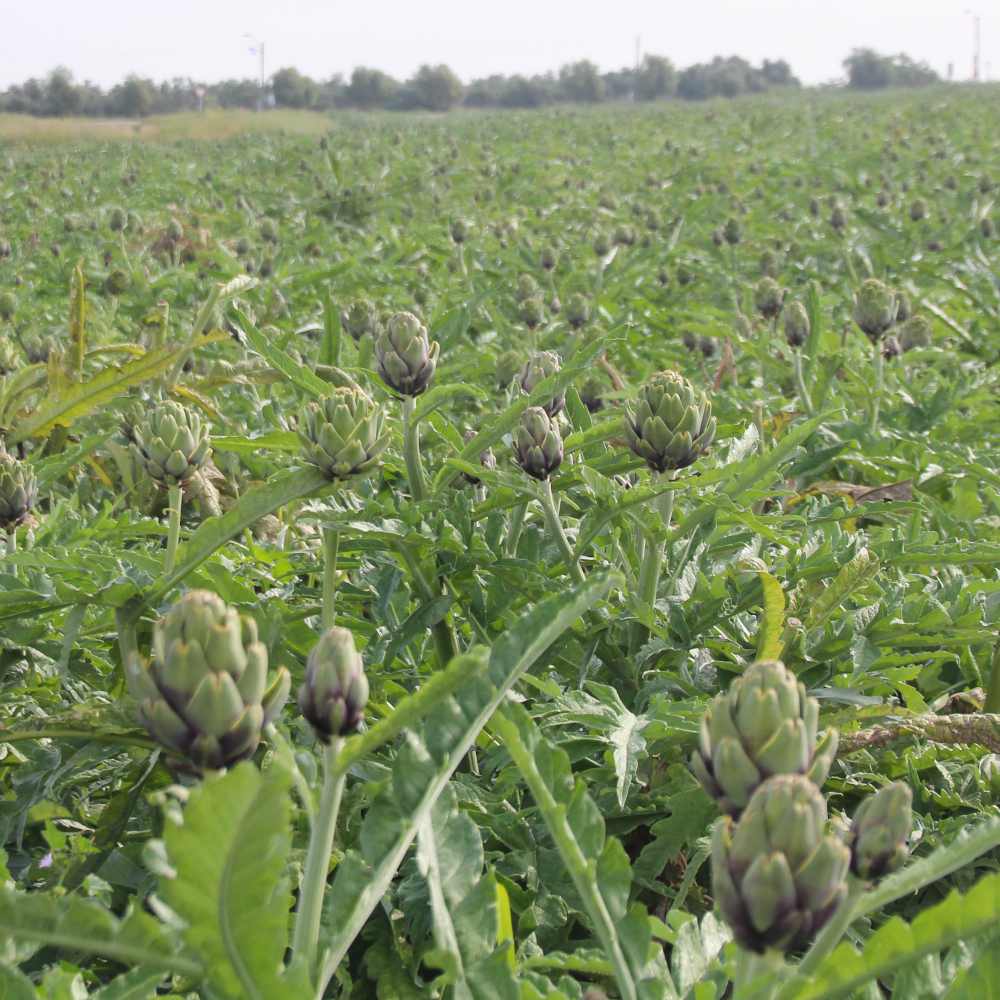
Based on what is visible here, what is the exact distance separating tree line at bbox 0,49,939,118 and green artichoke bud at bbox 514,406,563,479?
50657 millimetres

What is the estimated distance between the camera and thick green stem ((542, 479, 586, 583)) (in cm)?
132

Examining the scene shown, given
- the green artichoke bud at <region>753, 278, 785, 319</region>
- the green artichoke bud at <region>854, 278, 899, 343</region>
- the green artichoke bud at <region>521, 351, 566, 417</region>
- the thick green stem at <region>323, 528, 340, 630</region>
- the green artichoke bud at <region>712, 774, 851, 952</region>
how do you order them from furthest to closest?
1. the green artichoke bud at <region>753, 278, 785, 319</region>
2. the green artichoke bud at <region>854, 278, 899, 343</region>
3. the green artichoke bud at <region>521, 351, 566, 417</region>
4. the thick green stem at <region>323, 528, 340, 630</region>
5. the green artichoke bud at <region>712, 774, 851, 952</region>

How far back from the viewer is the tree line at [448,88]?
160ft

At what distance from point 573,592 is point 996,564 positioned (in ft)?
3.78

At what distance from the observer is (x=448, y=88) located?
2163 inches

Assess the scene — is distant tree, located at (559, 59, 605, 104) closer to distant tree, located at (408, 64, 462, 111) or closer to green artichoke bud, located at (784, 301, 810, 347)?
distant tree, located at (408, 64, 462, 111)

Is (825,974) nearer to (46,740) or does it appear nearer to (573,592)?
(573,592)

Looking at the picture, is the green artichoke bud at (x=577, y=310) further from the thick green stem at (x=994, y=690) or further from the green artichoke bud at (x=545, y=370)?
the thick green stem at (x=994, y=690)

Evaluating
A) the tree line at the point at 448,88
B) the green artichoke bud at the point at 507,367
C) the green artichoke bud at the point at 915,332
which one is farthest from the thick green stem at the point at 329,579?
the tree line at the point at 448,88

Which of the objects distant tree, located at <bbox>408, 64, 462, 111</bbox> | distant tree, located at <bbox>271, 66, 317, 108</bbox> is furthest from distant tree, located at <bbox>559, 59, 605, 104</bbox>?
distant tree, located at <bbox>271, 66, 317, 108</bbox>

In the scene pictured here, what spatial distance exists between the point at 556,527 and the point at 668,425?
0.18m

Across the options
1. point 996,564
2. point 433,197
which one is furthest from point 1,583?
point 433,197

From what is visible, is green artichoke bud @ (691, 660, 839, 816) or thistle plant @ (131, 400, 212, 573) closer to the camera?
green artichoke bud @ (691, 660, 839, 816)

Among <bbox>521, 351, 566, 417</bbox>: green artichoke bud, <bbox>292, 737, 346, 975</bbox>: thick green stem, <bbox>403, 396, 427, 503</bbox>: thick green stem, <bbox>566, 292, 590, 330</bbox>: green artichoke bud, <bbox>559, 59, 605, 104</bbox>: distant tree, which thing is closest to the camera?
<bbox>292, 737, 346, 975</bbox>: thick green stem
